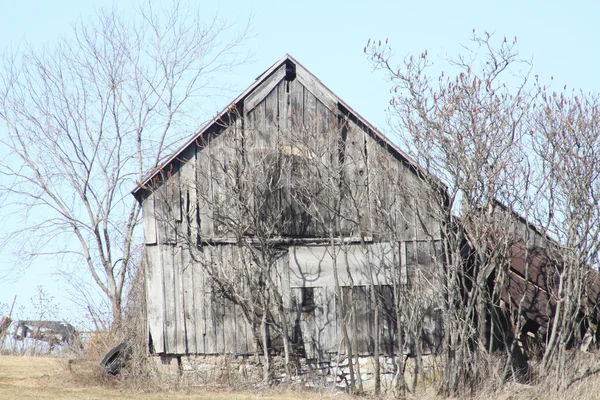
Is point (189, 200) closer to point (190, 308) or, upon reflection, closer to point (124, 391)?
point (190, 308)

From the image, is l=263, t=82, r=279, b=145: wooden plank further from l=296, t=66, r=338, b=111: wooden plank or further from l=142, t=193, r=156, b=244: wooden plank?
l=142, t=193, r=156, b=244: wooden plank

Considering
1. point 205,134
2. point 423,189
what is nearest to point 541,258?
point 423,189

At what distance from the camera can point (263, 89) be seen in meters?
15.7

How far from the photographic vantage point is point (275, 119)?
1567 cm

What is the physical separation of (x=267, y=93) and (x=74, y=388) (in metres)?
6.61

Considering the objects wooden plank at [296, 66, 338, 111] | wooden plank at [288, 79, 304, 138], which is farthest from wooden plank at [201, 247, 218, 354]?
wooden plank at [296, 66, 338, 111]

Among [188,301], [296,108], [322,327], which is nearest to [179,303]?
[188,301]

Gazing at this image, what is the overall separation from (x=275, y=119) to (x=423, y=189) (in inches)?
125

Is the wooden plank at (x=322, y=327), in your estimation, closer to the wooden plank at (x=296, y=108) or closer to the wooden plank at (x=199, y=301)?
the wooden plank at (x=199, y=301)

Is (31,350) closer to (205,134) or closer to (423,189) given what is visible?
(205,134)

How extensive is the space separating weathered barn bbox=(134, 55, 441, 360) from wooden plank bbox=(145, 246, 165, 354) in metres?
0.02

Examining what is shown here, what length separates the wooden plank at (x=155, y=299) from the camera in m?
15.0

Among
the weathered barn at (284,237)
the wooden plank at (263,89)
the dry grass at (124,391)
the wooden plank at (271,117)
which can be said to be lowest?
the dry grass at (124,391)

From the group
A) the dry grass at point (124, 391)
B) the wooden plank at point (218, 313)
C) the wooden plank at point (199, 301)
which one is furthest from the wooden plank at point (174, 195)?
the dry grass at point (124, 391)
